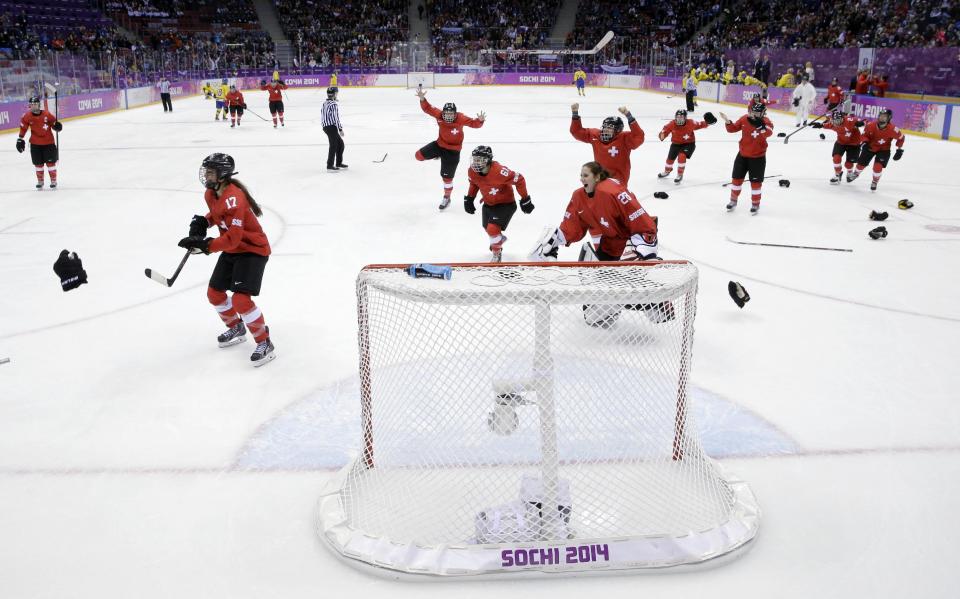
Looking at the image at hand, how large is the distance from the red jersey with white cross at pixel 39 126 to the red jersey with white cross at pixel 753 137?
8.83m

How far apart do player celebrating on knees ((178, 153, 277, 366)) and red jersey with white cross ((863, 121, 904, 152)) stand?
8.59m

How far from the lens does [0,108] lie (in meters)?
16.4

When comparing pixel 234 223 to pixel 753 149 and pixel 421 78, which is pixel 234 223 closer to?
pixel 753 149

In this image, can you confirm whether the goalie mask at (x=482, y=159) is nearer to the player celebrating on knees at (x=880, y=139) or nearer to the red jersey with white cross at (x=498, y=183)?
the red jersey with white cross at (x=498, y=183)

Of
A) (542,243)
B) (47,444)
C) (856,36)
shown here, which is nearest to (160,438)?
(47,444)

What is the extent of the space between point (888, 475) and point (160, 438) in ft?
11.5

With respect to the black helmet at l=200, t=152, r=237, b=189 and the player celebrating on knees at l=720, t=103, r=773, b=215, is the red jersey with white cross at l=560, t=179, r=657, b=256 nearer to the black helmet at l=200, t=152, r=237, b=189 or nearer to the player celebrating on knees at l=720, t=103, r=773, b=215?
the black helmet at l=200, t=152, r=237, b=189

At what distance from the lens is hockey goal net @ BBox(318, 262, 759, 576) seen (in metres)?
2.67

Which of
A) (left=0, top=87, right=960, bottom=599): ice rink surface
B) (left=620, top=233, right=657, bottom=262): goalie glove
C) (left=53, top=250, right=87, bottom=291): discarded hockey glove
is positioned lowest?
(left=0, top=87, right=960, bottom=599): ice rink surface

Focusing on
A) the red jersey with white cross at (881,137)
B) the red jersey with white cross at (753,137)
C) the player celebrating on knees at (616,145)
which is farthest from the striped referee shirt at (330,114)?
the red jersey with white cross at (881,137)

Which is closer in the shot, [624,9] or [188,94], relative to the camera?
[188,94]

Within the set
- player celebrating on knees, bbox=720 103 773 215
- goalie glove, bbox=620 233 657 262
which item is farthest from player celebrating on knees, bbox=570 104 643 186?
goalie glove, bbox=620 233 657 262

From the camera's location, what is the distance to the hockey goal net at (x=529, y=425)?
2.67 metres

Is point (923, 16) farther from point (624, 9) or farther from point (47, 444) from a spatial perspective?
point (47, 444)
